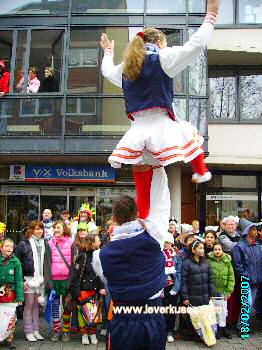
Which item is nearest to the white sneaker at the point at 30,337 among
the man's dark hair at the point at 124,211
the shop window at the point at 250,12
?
the man's dark hair at the point at 124,211

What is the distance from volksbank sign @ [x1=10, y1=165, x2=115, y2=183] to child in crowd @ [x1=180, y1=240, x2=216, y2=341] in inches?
220

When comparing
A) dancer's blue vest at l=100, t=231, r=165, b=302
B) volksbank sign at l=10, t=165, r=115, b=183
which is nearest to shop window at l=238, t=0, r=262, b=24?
volksbank sign at l=10, t=165, r=115, b=183

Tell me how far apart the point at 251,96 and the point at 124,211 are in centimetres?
1149

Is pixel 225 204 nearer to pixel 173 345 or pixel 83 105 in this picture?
pixel 83 105

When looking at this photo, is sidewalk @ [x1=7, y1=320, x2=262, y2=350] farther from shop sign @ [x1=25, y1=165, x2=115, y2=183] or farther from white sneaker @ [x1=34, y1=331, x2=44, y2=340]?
shop sign @ [x1=25, y1=165, x2=115, y2=183]

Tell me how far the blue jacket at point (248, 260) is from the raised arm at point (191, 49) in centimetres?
543

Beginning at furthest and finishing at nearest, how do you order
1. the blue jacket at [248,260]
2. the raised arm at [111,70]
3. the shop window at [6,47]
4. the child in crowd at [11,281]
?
the shop window at [6,47], the blue jacket at [248,260], the child in crowd at [11,281], the raised arm at [111,70]

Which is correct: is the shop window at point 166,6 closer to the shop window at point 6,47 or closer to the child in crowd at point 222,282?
the shop window at point 6,47

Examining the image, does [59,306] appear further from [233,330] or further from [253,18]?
[253,18]

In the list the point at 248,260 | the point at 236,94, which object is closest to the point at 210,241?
the point at 248,260

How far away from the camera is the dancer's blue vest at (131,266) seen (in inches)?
130

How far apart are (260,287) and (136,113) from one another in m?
6.05

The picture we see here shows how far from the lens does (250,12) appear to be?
1378 cm

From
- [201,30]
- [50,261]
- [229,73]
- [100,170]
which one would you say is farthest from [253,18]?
[201,30]
